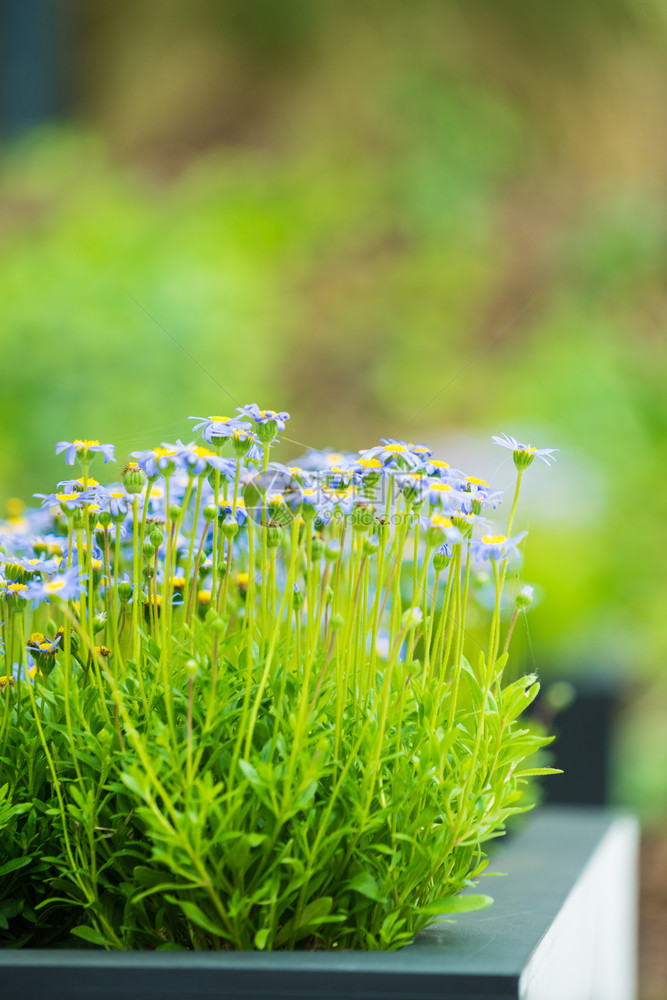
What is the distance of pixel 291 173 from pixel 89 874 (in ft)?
18.7

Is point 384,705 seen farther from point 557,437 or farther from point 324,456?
point 557,437

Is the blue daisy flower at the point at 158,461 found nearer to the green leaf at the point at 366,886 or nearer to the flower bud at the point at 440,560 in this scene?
the flower bud at the point at 440,560

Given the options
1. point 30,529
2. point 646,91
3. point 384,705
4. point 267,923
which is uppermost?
point 646,91

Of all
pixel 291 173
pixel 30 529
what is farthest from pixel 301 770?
pixel 291 173

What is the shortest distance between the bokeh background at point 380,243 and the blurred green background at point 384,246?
2 centimetres

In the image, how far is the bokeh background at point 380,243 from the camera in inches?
138

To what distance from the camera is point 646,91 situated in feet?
22.3

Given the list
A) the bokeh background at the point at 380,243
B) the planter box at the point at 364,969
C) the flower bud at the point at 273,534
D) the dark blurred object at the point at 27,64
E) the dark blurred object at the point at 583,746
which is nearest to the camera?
the planter box at the point at 364,969

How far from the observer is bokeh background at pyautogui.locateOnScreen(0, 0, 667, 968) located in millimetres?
3518

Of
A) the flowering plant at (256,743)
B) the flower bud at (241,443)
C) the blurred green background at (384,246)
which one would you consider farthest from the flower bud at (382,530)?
the blurred green background at (384,246)

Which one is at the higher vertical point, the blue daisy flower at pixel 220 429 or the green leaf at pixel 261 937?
the blue daisy flower at pixel 220 429

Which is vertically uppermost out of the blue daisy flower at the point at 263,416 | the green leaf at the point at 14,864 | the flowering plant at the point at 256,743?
the blue daisy flower at the point at 263,416

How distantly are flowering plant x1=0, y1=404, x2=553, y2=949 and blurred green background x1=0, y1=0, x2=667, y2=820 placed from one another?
1476 millimetres

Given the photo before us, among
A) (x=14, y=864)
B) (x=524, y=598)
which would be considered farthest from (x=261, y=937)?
(x=524, y=598)
